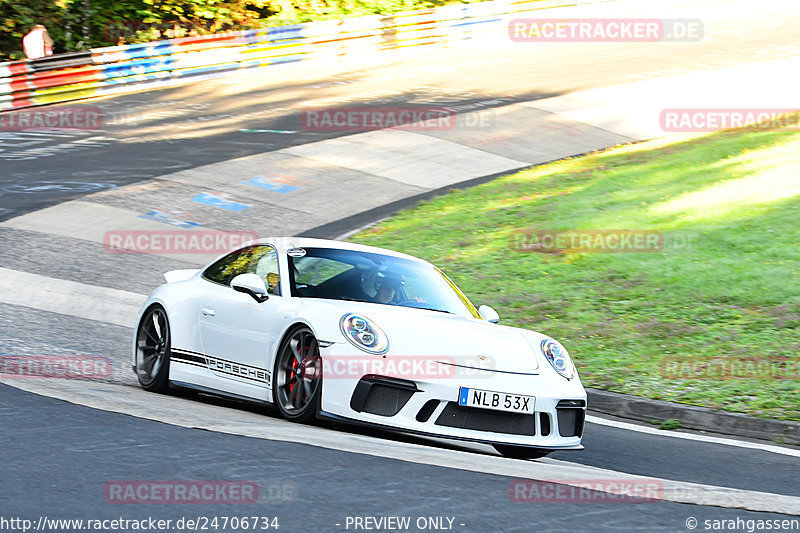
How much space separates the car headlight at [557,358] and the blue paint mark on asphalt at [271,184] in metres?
11.1

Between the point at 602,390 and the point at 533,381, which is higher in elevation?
the point at 533,381

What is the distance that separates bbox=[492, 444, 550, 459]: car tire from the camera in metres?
6.37

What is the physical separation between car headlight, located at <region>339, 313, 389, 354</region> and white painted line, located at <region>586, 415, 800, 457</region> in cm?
262

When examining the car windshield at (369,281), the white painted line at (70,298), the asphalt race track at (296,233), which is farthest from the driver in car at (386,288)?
the white painted line at (70,298)

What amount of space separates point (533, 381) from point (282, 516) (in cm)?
251

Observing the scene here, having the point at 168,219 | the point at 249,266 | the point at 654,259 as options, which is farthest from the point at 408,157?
the point at 249,266

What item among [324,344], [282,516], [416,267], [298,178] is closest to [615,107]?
[298,178]

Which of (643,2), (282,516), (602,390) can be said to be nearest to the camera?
(282,516)

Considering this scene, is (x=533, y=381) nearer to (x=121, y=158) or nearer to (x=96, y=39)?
(x=121, y=158)

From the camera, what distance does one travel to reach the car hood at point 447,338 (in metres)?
6.25

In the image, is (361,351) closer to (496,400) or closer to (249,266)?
(496,400)

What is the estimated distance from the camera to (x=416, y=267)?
7.75m

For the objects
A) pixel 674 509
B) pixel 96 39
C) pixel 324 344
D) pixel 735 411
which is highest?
pixel 96 39

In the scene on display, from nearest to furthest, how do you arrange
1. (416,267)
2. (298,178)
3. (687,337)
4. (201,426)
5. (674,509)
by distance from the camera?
(674,509)
(201,426)
(416,267)
(687,337)
(298,178)
